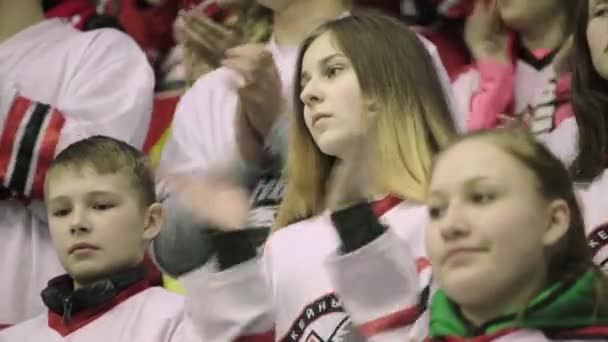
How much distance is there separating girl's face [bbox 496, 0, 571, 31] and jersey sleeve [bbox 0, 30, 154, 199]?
600 mm

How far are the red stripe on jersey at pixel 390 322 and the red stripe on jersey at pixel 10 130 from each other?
0.85 meters

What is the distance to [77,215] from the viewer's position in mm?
1907

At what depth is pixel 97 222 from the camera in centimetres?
190

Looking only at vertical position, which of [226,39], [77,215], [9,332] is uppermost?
[226,39]

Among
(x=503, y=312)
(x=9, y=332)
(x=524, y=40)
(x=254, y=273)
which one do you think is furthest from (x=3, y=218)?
(x=503, y=312)

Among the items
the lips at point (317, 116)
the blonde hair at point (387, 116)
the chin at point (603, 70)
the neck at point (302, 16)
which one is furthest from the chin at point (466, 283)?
the neck at point (302, 16)

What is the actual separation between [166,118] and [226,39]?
17.7 inches

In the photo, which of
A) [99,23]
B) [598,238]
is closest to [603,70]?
[598,238]

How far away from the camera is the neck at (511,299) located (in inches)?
54.1

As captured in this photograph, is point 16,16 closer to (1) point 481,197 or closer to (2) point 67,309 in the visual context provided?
(2) point 67,309

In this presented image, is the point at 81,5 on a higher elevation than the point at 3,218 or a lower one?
higher

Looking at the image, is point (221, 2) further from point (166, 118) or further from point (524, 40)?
point (524, 40)

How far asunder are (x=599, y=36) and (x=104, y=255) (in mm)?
709

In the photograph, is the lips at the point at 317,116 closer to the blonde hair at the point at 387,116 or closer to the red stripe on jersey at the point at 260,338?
the blonde hair at the point at 387,116
